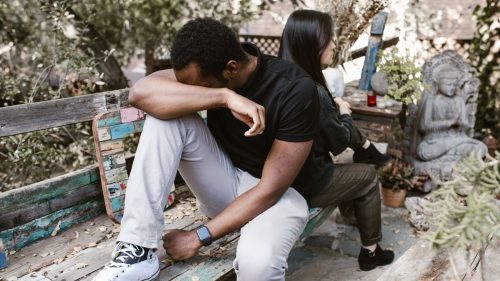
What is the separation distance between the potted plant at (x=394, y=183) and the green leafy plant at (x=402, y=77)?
57cm

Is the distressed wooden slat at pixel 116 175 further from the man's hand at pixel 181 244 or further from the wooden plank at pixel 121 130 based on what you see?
the man's hand at pixel 181 244

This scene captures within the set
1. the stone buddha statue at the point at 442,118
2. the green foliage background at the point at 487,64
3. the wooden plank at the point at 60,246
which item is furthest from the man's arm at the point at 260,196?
the green foliage background at the point at 487,64

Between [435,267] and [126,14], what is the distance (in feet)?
16.3

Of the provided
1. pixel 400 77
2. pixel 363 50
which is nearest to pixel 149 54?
pixel 363 50

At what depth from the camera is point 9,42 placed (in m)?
5.37

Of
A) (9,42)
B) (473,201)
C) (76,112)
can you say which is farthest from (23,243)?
(9,42)

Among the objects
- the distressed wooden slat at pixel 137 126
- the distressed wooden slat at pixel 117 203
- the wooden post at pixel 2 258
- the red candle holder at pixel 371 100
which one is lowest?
the wooden post at pixel 2 258

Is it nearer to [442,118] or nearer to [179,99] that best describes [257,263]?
[179,99]

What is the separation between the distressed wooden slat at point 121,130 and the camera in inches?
109

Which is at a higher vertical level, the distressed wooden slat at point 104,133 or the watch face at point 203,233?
the distressed wooden slat at point 104,133

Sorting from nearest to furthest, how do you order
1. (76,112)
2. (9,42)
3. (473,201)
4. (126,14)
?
1. (473,201)
2. (76,112)
3. (9,42)
4. (126,14)

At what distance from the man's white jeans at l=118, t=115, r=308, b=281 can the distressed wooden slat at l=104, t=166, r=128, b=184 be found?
61cm

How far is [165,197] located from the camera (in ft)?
7.17

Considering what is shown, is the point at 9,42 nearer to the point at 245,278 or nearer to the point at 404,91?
the point at 404,91
